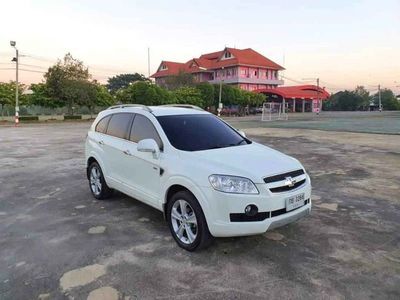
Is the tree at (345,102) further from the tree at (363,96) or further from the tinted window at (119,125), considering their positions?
the tinted window at (119,125)

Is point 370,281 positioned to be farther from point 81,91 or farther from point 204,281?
point 81,91

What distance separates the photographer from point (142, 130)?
5.33 metres

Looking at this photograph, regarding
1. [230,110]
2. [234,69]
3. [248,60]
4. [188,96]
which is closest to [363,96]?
[248,60]

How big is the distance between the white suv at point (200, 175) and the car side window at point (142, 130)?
15 mm

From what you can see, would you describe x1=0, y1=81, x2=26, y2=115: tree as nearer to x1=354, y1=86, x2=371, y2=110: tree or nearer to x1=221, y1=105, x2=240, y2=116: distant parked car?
x1=221, y1=105, x2=240, y2=116: distant parked car

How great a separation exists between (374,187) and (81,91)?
37692mm

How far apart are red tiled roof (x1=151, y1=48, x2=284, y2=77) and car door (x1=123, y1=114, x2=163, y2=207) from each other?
6759 cm

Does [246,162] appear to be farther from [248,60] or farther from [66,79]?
[248,60]

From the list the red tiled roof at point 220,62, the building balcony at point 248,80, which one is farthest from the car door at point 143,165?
the building balcony at point 248,80

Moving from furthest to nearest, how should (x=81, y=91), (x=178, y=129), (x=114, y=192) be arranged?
(x=81, y=91) → (x=114, y=192) → (x=178, y=129)

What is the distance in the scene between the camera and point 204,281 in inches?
144

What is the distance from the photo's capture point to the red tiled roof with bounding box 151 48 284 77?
7394 cm

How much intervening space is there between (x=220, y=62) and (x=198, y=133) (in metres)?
73.8

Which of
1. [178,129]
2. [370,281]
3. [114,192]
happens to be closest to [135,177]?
[178,129]
